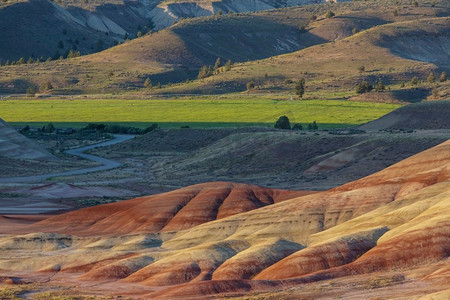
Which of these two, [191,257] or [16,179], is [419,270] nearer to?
[191,257]

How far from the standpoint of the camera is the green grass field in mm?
143750

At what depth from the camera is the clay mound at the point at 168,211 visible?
6050 centimetres

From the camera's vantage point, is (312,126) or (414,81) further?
(414,81)

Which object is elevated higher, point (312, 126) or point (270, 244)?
point (270, 244)

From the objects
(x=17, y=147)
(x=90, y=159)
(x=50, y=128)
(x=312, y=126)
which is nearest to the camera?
(x=17, y=147)

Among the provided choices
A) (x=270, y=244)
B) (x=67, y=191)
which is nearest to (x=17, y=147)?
(x=67, y=191)

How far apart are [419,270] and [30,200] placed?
141 feet

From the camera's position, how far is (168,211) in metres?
62.1

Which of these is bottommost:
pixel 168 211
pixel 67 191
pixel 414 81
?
pixel 67 191

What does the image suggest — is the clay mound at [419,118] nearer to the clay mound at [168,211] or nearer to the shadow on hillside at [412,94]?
the shadow on hillside at [412,94]

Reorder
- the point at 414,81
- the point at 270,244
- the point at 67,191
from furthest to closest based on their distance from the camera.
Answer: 1. the point at 414,81
2. the point at 67,191
3. the point at 270,244

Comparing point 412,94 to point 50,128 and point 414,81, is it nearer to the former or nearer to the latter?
point 414,81

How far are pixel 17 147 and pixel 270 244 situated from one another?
67644 mm

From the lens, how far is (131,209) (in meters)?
64.4
